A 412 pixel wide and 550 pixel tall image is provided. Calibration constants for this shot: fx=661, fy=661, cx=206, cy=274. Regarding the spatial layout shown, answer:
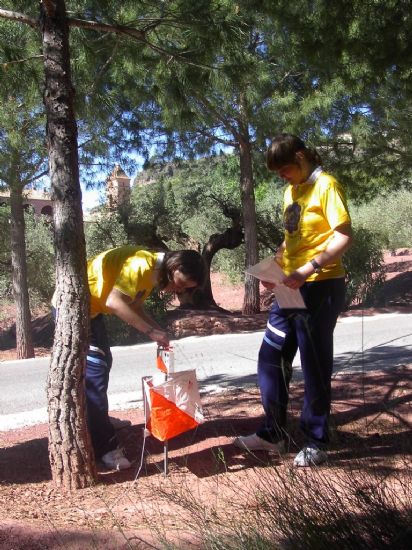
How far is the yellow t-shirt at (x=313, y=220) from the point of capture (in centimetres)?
370

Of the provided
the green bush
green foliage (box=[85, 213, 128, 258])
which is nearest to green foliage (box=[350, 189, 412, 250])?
green foliage (box=[85, 213, 128, 258])

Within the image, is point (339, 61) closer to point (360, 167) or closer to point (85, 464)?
point (85, 464)

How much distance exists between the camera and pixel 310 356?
3.82 meters

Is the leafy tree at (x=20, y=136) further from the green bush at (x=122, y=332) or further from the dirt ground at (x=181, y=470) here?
the dirt ground at (x=181, y=470)

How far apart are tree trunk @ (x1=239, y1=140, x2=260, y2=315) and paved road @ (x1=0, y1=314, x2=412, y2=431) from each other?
293 cm

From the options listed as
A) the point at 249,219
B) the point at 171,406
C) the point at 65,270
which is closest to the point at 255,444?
the point at 171,406

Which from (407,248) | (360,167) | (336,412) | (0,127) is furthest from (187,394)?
(407,248)

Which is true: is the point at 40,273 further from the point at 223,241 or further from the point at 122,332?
the point at 122,332

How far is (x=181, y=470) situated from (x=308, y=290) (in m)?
1.29

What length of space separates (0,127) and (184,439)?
726 centimetres

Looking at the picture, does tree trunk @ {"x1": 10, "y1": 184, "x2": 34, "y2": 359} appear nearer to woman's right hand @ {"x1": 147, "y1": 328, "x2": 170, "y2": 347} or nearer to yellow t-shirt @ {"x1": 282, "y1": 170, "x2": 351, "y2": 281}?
woman's right hand @ {"x1": 147, "y1": 328, "x2": 170, "y2": 347}

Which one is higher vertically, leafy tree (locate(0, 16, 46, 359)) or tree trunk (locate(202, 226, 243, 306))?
leafy tree (locate(0, 16, 46, 359))

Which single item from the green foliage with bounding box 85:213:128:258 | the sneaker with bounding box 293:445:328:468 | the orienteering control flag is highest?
the green foliage with bounding box 85:213:128:258

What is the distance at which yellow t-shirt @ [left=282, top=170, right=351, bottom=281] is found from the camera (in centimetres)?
370
